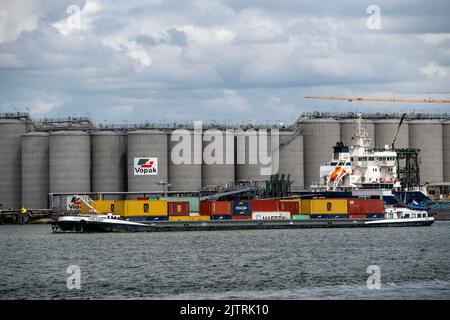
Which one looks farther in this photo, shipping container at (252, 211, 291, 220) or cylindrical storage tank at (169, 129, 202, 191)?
cylindrical storage tank at (169, 129, 202, 191)

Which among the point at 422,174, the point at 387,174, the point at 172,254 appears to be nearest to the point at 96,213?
the point at 172,254

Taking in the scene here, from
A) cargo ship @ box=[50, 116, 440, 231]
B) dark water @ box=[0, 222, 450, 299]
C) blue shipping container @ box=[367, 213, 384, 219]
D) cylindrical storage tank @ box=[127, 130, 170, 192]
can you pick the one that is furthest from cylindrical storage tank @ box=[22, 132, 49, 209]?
blue shipping container @ box=[367, 213, 384, 219]

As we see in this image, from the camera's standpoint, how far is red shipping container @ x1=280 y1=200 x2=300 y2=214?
109000 millimetres

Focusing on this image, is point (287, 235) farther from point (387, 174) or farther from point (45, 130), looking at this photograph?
point (45, 130)

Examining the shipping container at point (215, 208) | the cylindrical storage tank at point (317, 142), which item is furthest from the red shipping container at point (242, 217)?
the cylindrical storage tank at point (317, 142)

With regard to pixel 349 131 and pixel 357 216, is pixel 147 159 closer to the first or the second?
pixel 349 131

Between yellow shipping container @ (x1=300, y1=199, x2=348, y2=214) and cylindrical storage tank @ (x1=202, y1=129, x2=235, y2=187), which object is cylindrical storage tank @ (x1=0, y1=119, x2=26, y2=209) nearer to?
cylindrical storage tank @ (x1=202, y1=129, x2=235, y2=187)

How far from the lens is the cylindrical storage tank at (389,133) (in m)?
153

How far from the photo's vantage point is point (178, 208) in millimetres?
105750

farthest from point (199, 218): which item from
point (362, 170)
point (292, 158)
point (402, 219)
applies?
point (292, 158)

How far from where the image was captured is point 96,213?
105875 millimetres

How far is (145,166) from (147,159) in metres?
1.11

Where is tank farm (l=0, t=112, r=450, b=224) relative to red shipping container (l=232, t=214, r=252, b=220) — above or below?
above

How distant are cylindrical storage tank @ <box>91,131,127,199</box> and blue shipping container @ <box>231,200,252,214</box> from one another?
41623 mm
